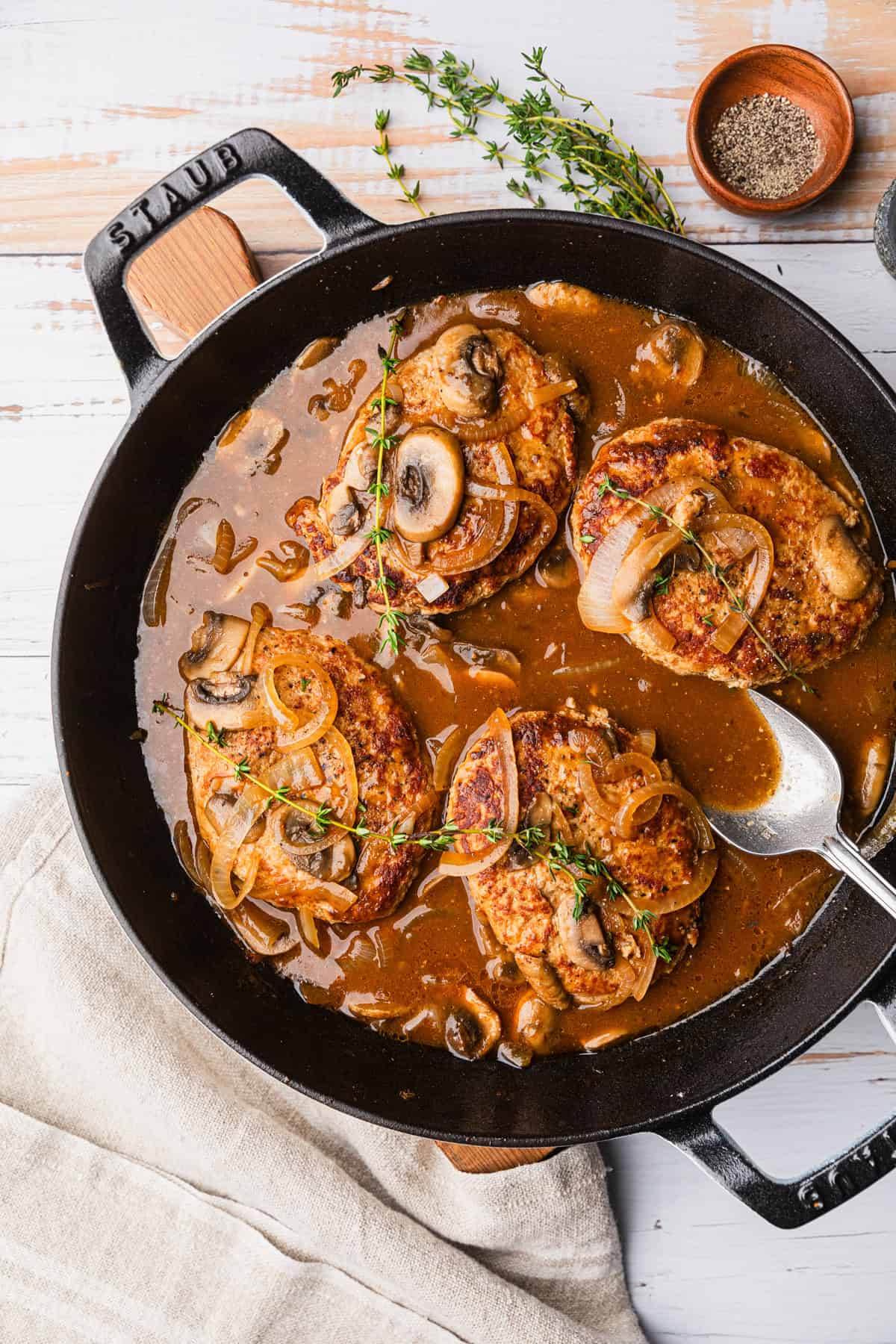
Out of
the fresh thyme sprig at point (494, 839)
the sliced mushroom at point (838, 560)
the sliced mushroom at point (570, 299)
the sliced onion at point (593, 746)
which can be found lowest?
the fresh thyme sprig at point (494, 839)

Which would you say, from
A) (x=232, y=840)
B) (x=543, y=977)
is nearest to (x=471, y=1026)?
(x=543, y=977)

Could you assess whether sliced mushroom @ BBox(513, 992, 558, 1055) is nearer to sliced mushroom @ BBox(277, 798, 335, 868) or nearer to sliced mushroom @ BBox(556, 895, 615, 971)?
sliced mushroom @ BBox(556, 895, 615, 971)

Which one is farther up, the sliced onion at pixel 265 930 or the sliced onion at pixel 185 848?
the sliced onion at pixel 185 848

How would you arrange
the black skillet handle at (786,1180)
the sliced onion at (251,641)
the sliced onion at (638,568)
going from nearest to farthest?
the black skillet handle at (786,1180), the sliced onion at (638,568), the sliced onion at (251,641)

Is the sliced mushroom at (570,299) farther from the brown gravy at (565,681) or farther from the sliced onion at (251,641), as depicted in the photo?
the sliced onion at (251,641)

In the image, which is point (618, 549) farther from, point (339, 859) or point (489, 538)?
point (339, 859)

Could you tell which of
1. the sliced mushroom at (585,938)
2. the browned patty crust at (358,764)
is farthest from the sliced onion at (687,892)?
the browned patty crust at (358,764)

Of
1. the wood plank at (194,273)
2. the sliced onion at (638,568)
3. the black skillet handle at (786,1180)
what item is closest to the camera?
the black skillet handle at (786,1180)

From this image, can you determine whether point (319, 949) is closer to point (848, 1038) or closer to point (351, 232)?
point (848, 1038)
